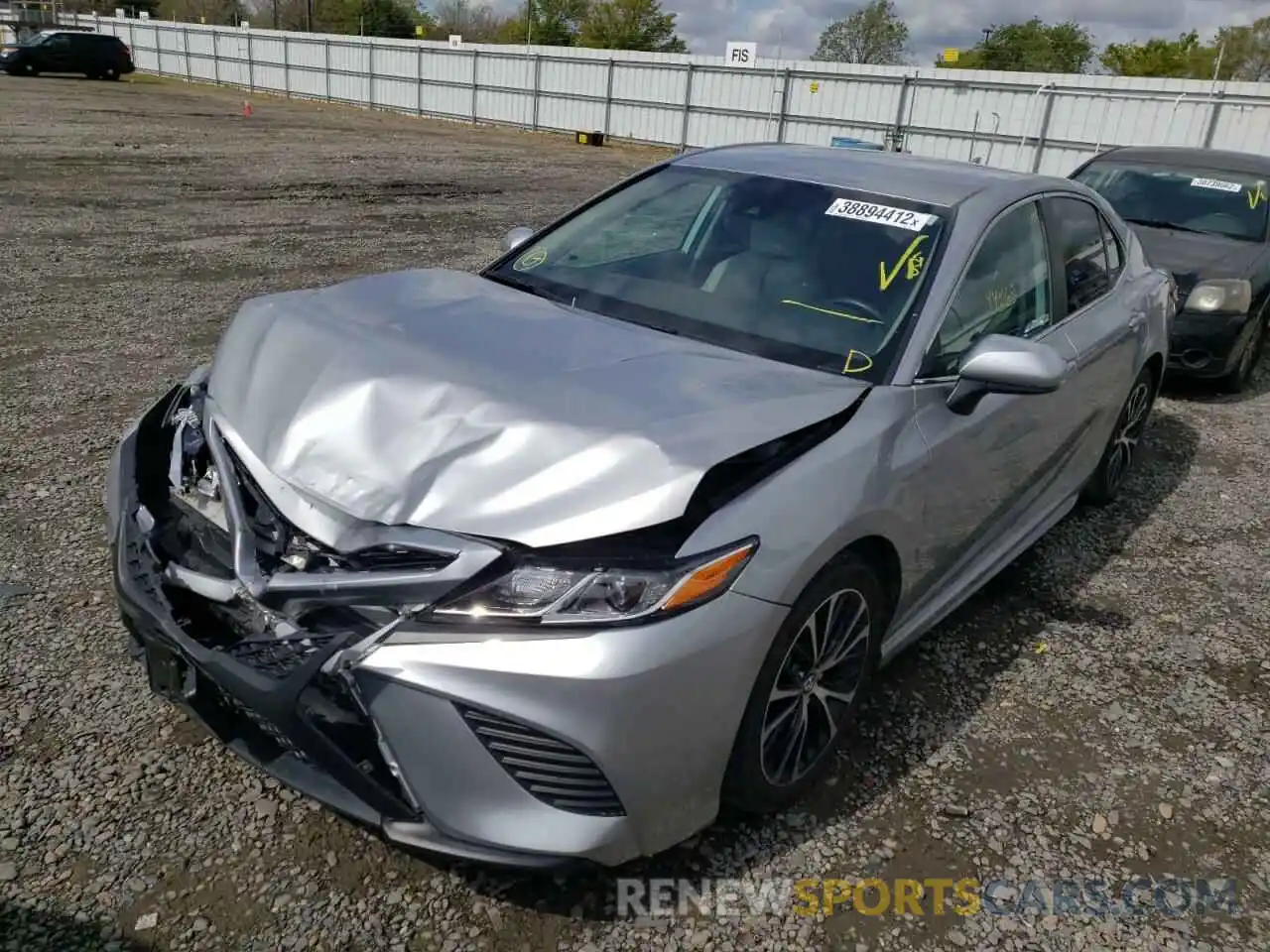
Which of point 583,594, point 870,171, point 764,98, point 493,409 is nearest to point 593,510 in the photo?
point 583,594

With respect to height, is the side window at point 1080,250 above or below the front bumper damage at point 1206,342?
above

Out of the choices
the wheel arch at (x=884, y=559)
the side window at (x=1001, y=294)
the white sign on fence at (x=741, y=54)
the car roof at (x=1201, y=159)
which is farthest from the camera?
the white sign on fence at (x=741, y=54)

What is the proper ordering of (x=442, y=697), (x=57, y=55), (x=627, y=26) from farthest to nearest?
(x=627, y=26)
(x=57, y=55)
(x=442, y=697)

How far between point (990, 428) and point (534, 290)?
1602mm

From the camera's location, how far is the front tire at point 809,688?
2.35m

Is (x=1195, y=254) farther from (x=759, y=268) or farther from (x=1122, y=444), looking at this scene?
(x=759, y=268)

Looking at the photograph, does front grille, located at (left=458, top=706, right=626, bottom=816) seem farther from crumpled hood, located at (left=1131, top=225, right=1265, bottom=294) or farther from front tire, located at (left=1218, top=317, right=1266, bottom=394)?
front tire, located at (left=1218, top=317, right=1266, bottom=394)

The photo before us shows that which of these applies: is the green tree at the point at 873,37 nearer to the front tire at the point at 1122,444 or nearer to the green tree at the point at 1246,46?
the green tree at the point at 1246,46

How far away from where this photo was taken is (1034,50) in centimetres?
6022

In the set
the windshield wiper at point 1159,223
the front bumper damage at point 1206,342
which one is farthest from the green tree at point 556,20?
the front bumper damage at point 1206,342

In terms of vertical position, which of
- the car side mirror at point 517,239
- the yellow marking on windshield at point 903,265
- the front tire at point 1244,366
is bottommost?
the front tire at point 1244,366

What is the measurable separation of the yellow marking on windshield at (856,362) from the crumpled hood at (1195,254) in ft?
15.3

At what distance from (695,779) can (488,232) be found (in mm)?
10119

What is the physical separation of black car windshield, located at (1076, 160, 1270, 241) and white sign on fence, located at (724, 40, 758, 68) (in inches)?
762
